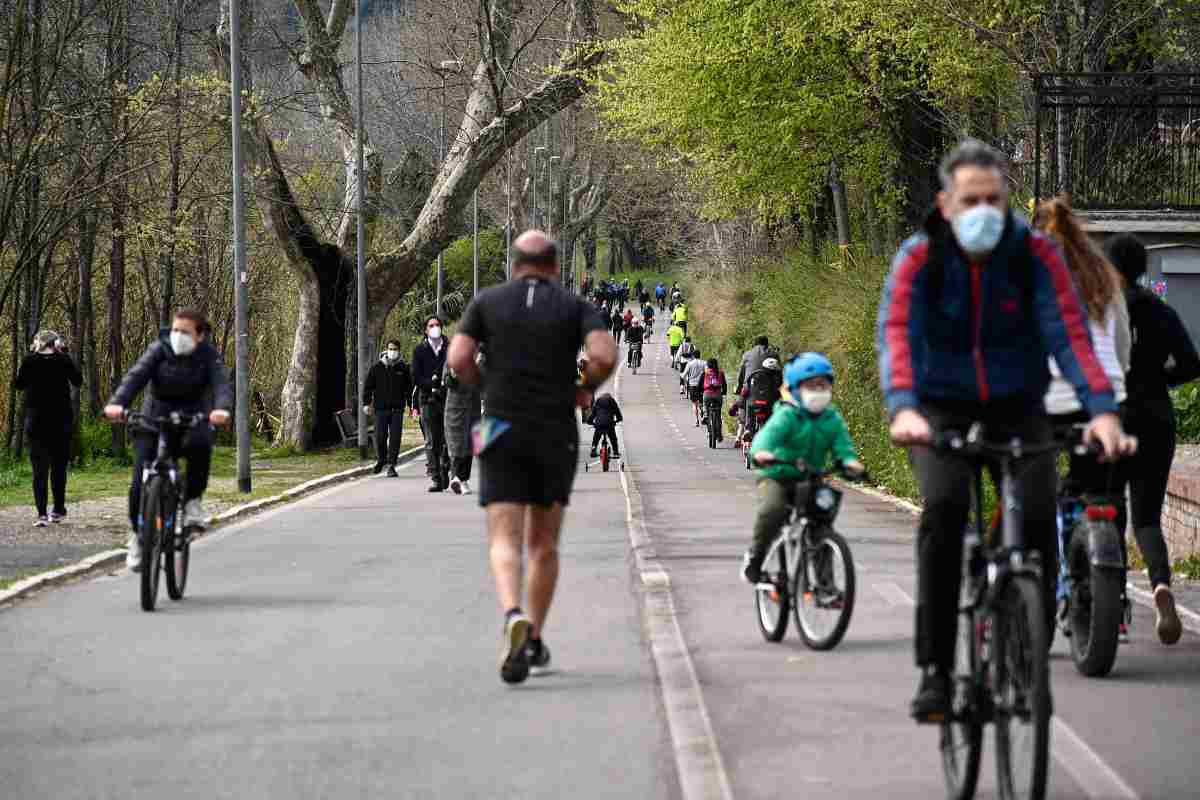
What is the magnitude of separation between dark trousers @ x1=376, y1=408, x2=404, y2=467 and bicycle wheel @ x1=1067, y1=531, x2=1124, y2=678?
1868cm

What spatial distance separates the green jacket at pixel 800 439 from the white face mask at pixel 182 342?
3.77 m

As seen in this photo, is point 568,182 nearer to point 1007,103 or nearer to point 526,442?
point 1007,103

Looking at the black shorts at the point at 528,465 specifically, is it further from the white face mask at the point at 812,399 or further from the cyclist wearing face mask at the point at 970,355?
the cyclist wearing face mask at the point at 970,355

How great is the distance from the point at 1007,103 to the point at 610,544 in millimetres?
19026

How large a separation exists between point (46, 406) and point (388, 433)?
1123cm

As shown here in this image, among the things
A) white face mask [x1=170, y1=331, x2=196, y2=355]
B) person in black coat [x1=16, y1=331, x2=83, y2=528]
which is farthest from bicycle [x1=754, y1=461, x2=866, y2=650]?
person in black coat [x1=16, y1=331, x2=83, y2=528]

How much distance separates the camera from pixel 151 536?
10.7m

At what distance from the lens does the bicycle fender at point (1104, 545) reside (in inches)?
301

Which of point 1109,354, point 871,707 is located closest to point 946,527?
point 871,707

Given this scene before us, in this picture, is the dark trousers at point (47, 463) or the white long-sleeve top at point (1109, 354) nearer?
the white long-sleeve top at point (1109, 354)

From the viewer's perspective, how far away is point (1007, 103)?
31953 millimetres

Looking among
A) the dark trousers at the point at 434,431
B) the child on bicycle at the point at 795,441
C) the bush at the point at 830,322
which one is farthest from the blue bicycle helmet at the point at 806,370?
the dark trousers at the point at 434,431

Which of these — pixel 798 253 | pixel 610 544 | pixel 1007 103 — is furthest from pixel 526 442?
pixel 798 253

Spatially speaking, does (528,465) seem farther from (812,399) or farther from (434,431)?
(434,431)
